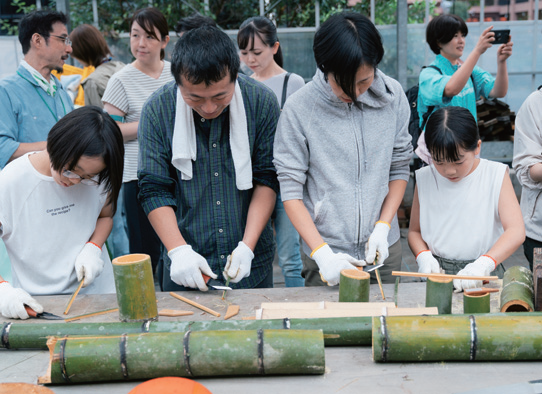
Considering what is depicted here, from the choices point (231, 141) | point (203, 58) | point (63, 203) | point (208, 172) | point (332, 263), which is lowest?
point (332, 263)

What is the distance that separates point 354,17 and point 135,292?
4.08ft

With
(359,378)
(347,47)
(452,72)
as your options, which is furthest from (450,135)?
(452,72)

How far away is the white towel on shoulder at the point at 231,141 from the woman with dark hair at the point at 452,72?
1.29 meters

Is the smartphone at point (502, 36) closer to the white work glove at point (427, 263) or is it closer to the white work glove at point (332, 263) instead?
the white work glove at point (427, 263)

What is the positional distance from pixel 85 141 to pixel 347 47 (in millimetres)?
1030

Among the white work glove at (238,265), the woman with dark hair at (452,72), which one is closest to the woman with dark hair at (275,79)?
the woman with dark hair at (452,72)

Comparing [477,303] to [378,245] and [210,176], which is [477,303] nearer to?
[378,245]

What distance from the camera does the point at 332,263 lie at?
6.48 feet

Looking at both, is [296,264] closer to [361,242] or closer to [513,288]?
[361,242]

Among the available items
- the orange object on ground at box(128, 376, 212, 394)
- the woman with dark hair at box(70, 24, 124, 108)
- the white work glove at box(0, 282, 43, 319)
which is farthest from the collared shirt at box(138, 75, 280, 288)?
the woman with dark hair at box(70, 24, 124, 108)

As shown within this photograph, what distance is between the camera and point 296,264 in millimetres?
3680

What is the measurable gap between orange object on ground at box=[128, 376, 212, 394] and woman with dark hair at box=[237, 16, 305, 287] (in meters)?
Result: 2.36

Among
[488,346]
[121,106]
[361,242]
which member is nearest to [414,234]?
[361,242]

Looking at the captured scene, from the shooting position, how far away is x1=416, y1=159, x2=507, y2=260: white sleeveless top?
7.55 ft
